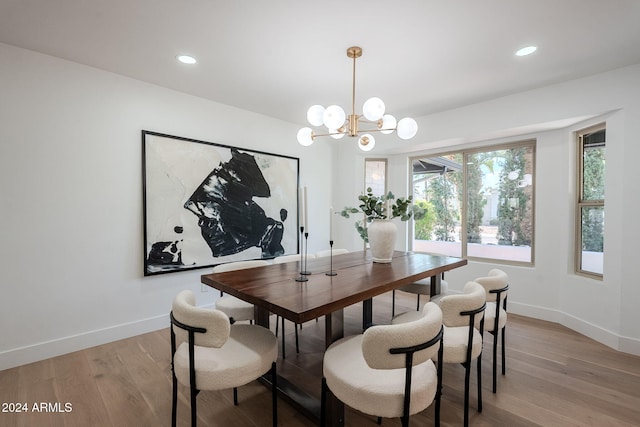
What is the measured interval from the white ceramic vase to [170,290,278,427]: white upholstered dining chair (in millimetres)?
1306

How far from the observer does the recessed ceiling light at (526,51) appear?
7.90ft

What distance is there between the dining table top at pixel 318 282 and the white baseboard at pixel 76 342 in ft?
5.17

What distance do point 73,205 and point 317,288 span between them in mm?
2458

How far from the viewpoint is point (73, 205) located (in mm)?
2689

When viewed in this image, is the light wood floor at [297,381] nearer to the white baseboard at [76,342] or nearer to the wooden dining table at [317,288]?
the white baseboard at [76,342]

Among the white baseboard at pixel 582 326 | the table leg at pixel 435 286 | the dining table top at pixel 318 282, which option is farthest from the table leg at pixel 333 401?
the white baseboard at pixel 582 326

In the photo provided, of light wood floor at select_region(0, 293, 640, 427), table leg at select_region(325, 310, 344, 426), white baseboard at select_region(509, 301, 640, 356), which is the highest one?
table leg at select_region(325, 310, 344, 426)

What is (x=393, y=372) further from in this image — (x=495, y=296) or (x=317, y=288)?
(x=495, y=296)

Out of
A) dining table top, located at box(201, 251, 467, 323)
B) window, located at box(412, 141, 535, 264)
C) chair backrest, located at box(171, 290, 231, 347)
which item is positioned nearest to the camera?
chair backrest, located at box(171, 290, 231, 347)

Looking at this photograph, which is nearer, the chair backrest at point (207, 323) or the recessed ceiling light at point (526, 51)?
the chair backrest at point (207, 323)

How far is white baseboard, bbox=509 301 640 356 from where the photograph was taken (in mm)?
2703

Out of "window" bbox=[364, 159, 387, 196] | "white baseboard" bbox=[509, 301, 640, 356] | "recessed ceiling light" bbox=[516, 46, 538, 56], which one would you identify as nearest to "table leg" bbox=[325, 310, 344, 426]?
"recessed ceiling light" bbox=[516, 46, 538, 56]

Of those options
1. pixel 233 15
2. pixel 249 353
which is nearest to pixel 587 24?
pixel 233 15

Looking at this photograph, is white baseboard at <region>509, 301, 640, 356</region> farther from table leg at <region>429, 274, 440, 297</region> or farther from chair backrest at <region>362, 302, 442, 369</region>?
chair backrest at <region>362, 302, 442, 369</region>
